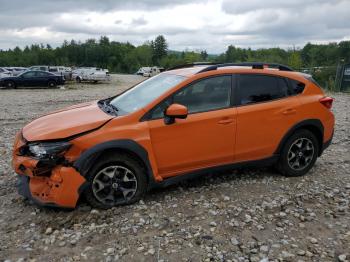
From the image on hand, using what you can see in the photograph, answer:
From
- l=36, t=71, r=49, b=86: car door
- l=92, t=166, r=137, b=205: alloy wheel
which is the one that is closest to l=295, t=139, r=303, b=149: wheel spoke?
l=92, t=166, r=137, b=205: alloy wheel

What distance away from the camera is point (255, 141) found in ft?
16.9

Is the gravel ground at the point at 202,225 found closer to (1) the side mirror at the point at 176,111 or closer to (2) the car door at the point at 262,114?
(2) the car door at the point at 262,114

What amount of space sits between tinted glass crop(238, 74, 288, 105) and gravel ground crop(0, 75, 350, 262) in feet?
4.19

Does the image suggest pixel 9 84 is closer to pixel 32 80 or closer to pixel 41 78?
pixel 32 80

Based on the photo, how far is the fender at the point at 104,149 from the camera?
4133mm

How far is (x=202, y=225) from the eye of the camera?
4.15 meters

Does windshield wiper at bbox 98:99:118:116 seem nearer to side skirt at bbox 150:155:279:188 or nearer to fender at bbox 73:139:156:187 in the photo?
fender at bbox 73:139:156:187

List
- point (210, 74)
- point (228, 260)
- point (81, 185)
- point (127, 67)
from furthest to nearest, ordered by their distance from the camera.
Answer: point (127, 67) < point (210, 74) < point (81, 185) < point (228, 260)

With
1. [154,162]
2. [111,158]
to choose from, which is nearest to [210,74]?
[154,162]

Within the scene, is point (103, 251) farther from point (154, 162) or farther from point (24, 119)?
point (24, 119)

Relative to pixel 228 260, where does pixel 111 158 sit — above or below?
above

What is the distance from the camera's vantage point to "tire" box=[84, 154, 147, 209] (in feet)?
14.1

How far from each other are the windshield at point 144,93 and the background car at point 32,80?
23343mm

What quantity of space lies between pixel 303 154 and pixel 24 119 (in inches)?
356
